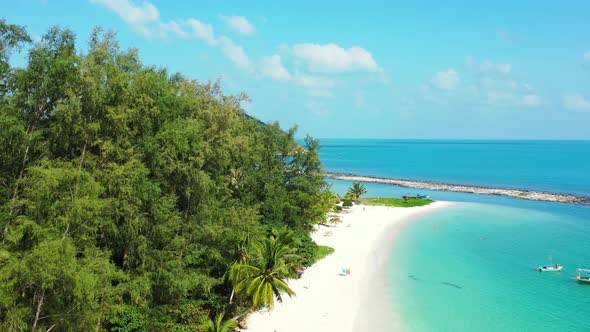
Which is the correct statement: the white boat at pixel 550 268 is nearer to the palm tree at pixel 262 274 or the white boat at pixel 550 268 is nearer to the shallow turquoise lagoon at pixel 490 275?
the shallow turquoise lagoon at pixel 490 275

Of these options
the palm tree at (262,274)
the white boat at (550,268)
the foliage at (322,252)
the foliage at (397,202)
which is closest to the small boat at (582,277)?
the white boat at (550,268)

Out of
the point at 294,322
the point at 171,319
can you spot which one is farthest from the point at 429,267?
the point at 171,319

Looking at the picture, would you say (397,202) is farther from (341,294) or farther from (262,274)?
(262,274)

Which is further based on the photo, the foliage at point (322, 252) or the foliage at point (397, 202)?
the foliage at point (397, 202)

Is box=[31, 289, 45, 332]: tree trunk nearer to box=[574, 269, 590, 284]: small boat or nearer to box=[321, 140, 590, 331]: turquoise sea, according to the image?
box=[321, 140, 590, 331]: turquoise sea

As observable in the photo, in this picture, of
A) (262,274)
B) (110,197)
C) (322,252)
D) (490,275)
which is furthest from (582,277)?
(110,197)

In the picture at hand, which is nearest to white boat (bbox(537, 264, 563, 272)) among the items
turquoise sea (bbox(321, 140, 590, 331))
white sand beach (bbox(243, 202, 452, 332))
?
turquoise sea (bbox(321, 140, 590, 331))
